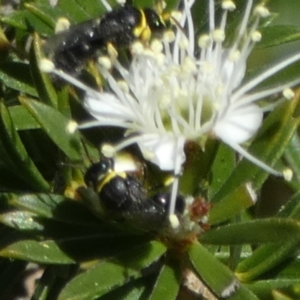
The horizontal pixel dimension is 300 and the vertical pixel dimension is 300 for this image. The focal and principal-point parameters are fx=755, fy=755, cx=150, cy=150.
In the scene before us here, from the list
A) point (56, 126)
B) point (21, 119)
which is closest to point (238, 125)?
point (56, 126)

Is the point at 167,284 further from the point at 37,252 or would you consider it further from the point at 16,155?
the point at 16,155

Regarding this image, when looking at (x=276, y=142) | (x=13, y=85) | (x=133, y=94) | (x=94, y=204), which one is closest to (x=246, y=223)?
(x=276, y=142)

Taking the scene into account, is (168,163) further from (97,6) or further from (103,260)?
(97,6)

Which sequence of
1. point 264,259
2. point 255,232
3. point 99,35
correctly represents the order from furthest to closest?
point 99,35 → point 264,259 → point 255,232

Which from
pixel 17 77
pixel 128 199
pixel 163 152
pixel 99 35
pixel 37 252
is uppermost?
pixel 99 35

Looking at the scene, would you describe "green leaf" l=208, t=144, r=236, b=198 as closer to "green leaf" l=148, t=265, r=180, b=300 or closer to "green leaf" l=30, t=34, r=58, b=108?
"green leaf" l=148, t=265, r=180, b=300

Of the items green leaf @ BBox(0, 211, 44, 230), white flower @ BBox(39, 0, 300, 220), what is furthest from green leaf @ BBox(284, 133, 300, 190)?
green leaf @ BBox(0, 211, 44, 230)
